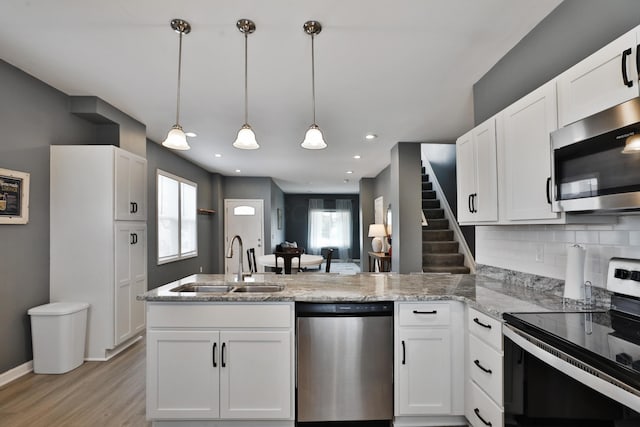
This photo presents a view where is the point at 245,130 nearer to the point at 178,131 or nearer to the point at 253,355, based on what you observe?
the point at 178,131

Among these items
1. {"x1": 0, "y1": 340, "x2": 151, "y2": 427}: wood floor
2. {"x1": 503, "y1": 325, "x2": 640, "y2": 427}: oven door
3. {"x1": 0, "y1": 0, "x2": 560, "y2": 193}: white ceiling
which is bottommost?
{"x1": 0, "y1": 340, "x2": 151, "y2": 427}: wood floor

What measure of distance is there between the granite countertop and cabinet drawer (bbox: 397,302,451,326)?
0.17 ft

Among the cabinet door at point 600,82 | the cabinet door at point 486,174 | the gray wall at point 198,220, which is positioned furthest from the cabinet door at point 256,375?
the gray wall at point 198,220

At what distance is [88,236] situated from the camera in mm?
3170

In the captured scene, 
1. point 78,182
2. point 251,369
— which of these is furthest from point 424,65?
point 78,182

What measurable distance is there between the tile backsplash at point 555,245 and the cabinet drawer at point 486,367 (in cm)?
69

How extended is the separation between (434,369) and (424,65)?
2281 mm

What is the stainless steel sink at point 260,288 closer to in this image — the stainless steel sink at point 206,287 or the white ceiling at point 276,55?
the stainless steel sink at point 206,287

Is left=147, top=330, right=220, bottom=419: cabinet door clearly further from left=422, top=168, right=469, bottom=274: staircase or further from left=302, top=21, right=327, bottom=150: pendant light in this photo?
left=422, top=168, right=469, bottom=274: staircase

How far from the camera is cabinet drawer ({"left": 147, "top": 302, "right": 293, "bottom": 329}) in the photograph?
79.2 inches

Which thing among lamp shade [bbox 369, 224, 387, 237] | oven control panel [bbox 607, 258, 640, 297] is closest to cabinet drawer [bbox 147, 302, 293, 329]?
oven control panel [bbox 607, 258, 640, 297]

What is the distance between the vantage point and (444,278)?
9.12ft

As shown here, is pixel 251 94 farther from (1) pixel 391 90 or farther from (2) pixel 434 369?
(2) pixel 434 369

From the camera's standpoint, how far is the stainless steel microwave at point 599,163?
124cm
